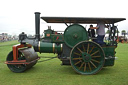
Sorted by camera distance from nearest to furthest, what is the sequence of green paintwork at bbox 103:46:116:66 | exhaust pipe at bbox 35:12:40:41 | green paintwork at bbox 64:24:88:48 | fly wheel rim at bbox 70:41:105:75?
fly wheel rim at bbox 70:41:105:75
green paintwork at bbox 64:24:88:48
green paintwork at bbox 103:46:116:66
exhaust pipe at bbox 35:12:40:41

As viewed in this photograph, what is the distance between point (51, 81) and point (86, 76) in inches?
46.5

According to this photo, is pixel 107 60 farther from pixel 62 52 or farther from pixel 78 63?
pixel 62 52

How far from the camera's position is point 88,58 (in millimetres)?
4465

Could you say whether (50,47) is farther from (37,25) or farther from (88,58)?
(88,58)

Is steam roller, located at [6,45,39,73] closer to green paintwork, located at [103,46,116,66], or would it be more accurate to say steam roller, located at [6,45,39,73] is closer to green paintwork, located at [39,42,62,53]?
green paintwork, located at [39,42,62,53]

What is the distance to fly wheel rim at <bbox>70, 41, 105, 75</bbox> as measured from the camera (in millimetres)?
4398

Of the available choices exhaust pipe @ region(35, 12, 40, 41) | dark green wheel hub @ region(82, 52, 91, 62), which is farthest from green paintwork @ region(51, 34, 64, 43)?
dark green wheel hub @ region(82, 52, 91, 62)

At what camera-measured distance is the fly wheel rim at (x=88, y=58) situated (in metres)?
4.40

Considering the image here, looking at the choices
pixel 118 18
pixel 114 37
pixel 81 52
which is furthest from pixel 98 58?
pixel 118 18

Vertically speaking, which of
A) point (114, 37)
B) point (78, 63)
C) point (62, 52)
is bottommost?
point (78, 63)

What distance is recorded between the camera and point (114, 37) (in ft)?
16.2

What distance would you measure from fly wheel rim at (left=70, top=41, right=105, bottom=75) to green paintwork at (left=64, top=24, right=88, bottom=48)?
26 centimetres

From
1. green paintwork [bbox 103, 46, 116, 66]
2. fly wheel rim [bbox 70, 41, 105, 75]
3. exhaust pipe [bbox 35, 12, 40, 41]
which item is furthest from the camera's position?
exhaust pipe [bbox 35, 12, 40, 41]

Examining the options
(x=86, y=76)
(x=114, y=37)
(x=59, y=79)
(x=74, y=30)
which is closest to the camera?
(x=59, y=79)
